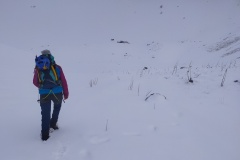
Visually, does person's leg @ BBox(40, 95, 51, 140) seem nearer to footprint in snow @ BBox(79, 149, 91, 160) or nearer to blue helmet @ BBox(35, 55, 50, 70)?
blue helmet @ BBox(35, 55, 50, 70)

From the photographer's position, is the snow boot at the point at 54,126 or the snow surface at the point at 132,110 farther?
the snow boot at the point at 54,126

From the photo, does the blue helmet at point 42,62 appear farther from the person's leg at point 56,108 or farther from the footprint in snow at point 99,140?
the footprint in snow at point 99,140

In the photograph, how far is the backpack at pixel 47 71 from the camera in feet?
15.8

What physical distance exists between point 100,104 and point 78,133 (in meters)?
1.78

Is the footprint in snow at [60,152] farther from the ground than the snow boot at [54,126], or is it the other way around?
the snow boot at [54,126]

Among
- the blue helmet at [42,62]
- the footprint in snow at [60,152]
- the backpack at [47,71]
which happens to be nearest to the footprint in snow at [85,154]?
the footprint in snow at [60,152]

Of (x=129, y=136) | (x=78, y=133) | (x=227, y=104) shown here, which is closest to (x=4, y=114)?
(x=78, y=133)

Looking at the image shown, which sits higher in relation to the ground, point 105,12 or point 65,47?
point 105,12

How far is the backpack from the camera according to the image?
190 inches

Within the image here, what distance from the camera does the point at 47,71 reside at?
5012mm

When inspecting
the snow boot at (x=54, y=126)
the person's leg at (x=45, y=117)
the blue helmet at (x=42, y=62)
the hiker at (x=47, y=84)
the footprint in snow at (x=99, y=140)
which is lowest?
the footprint in snow at (x=99, y=140)

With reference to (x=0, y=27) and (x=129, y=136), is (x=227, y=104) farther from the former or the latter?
(x=0, y=27)

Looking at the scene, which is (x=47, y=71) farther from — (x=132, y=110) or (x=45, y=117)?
(x=132, y=110)

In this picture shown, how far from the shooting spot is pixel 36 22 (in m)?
28.2
